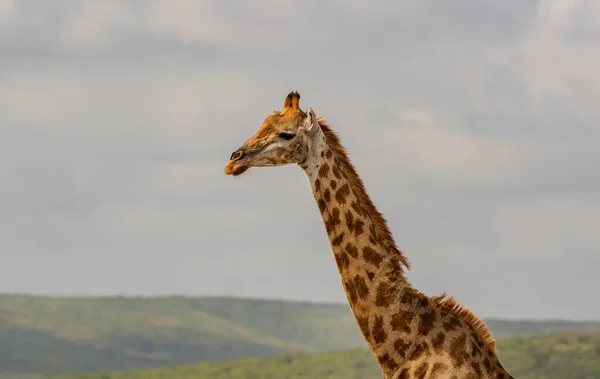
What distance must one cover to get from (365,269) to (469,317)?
6.69 feet

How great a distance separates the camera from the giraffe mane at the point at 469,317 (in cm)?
2142

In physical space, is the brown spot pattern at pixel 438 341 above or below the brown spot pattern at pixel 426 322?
below

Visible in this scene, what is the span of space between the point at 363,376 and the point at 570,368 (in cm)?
2696

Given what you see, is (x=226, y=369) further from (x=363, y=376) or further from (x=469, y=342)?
(x=469, y=342)

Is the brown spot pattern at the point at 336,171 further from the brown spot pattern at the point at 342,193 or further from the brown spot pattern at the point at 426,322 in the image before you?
the brown spot pattern at the point at 426,322

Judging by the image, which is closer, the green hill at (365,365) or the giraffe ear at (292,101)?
the giraffe ear at (292,101)

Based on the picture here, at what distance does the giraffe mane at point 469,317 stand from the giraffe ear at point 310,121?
3.68 meters

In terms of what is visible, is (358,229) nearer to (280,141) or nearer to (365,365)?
(280,141)

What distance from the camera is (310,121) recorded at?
21188 millimetres

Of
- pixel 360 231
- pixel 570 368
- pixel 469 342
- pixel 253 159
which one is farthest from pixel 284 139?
pixel 570 368

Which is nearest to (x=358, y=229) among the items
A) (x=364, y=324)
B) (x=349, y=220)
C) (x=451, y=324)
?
(x=349, y=220)

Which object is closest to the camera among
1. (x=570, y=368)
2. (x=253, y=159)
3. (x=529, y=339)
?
(x=253, y=159)

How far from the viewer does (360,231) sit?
21.3 m

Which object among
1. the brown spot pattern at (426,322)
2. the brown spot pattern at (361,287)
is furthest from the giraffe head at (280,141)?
the brown spot pattern at (426,322)
